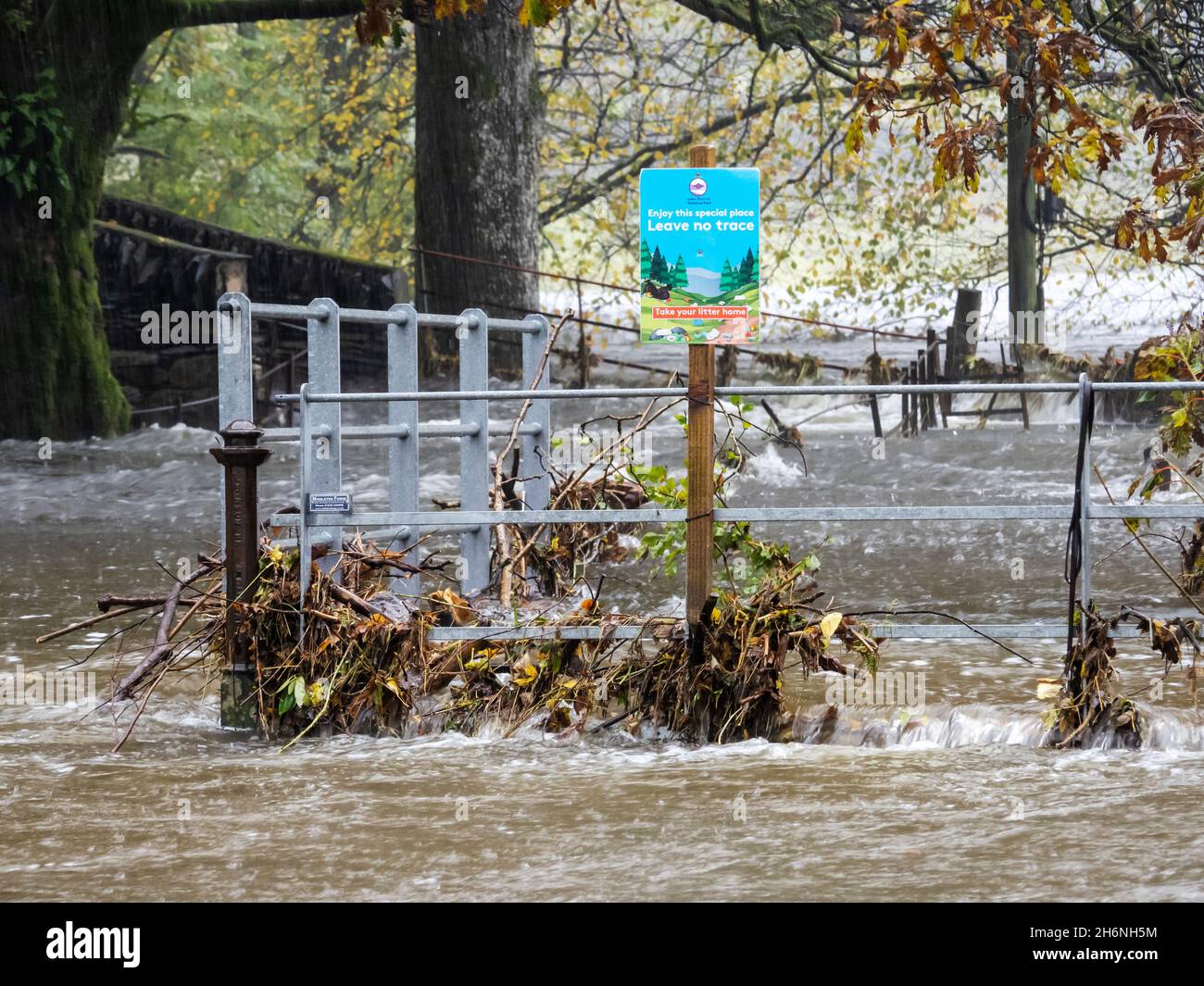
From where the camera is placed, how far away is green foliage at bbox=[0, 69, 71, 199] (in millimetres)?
19969

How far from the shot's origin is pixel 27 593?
39.7 feet

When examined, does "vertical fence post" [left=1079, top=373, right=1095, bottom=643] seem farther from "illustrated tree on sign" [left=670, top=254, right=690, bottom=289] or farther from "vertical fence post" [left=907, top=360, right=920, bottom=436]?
"vertical fence post" [left=907, top=360, right=920, bottom=436]

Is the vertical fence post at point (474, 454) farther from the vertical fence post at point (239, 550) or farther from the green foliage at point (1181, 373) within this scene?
the green foliage at point (1181, 373)

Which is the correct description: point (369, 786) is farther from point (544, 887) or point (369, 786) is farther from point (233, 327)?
point (233, 327)

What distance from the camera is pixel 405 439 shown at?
9.31 metres

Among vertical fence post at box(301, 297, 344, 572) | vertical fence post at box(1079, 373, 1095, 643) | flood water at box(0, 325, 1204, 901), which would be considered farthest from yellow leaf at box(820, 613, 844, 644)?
vertical fence post at box(301, 297, 344, 572)

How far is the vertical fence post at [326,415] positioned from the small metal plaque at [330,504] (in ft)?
1.42

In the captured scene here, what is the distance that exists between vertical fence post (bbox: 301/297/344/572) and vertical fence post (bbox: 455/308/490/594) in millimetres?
1415

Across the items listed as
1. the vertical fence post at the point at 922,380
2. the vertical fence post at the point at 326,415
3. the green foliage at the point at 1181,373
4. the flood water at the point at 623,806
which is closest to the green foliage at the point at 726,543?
the flood water at the point at 623,806

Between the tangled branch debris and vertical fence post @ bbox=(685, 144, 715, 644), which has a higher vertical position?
vertical fence post @ bbox=(685, 144, 715, 644)

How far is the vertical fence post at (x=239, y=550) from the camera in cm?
763

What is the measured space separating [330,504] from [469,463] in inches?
86.9
